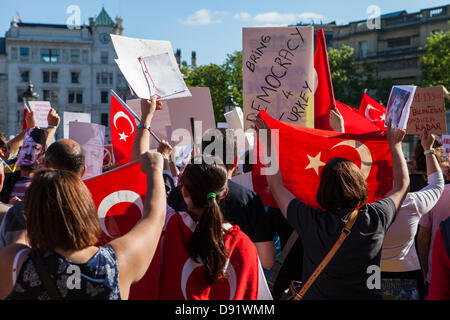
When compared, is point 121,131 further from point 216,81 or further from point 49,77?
point 49,77

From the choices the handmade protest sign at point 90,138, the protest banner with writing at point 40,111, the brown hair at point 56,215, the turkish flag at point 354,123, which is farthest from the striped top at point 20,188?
the protest banner with writing at point 40,111

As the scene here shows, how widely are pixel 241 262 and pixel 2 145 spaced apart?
379 cm

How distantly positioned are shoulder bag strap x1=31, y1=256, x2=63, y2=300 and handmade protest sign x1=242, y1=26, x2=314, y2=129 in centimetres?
315

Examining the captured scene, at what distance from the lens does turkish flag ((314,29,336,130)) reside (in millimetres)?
5172

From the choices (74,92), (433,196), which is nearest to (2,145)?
(433,196)

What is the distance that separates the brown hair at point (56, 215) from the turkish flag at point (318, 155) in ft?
5.66

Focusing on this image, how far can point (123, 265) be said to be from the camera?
2.16 metres

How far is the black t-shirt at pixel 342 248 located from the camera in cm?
288

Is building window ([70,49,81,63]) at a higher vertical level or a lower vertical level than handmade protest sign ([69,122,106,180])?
higher

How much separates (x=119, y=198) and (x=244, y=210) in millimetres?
759

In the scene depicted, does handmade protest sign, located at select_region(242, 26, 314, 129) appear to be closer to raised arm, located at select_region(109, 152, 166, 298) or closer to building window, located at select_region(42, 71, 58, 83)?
raised arm, located at select_region(109, 152, 166, 298)

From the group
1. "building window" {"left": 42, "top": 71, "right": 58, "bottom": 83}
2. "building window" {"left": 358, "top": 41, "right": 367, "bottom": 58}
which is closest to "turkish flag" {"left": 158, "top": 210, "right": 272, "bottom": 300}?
"building window" {"left": 358, "top": 41, "right": 367, "bottom": 58}

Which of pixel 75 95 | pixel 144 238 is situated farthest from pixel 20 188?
pixel 75 95
